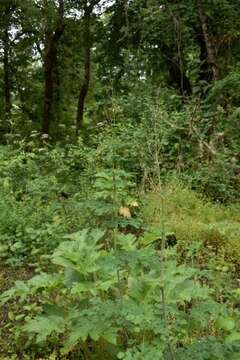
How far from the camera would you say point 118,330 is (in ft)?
11.4

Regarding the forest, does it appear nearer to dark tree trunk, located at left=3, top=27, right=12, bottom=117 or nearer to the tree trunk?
the tree trunk

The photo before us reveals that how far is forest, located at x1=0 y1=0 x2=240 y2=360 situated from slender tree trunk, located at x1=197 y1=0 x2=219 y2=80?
0.02 meters

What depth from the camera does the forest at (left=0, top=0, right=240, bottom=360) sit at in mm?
3057

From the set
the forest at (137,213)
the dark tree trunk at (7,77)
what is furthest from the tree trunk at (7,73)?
the forest at (137,213)

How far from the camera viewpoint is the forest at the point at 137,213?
3057 mm

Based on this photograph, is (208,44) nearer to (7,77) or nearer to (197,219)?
(197,219)

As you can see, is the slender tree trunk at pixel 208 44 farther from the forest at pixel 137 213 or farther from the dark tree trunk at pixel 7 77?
the dark tree trunk at pixel 7 77

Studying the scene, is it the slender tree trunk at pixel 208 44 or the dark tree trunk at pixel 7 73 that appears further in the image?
the dark tree trunk at pixel 7 73

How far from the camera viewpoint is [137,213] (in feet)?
22.3

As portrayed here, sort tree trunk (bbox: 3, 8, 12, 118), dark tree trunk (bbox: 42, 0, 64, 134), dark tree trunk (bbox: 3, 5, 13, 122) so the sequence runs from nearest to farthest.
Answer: dark tree trunk (bbox: 42, 0, 64, 134) < dark tree trunk (bbox: 3, 5, 13, 122) < tree trunk (bbox: 3, 8, 12, 118)

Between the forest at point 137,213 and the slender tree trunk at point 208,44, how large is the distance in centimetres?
2

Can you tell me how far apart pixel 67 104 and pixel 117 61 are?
28.0 feet

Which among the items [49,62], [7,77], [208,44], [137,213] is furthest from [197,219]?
[7,77]

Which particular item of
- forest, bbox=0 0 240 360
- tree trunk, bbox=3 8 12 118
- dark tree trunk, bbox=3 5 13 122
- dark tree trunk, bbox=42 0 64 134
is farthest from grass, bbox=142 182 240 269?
tree trunk, bbox=3 8 12 118
